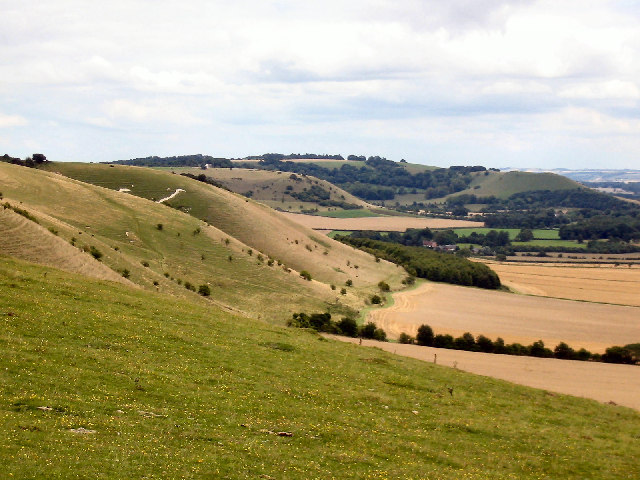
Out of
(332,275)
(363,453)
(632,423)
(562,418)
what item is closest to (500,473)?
Result: (363,453)

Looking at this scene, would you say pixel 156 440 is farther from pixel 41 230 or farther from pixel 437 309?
pixel 437 309

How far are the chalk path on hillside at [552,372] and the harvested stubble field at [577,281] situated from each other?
5325 cm

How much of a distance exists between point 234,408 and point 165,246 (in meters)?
56.2

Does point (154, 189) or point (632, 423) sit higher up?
point (154, 189)

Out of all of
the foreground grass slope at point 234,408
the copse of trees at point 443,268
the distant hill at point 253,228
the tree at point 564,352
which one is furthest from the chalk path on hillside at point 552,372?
the copse of trees at point 443,268

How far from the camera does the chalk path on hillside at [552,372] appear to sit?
158ft

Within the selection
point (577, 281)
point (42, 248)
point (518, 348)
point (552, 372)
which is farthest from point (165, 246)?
point (577, 281)

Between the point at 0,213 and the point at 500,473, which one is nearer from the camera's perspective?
the point at 500,473

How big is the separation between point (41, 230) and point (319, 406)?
1437 inches

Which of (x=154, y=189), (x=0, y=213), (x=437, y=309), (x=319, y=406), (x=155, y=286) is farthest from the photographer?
(x=154, y=189)

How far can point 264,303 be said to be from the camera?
74.8m

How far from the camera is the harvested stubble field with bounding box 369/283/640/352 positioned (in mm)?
77125

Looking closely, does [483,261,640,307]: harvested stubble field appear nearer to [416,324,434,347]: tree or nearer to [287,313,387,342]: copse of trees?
[416,324,434,347]: tree

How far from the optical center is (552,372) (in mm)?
56375
